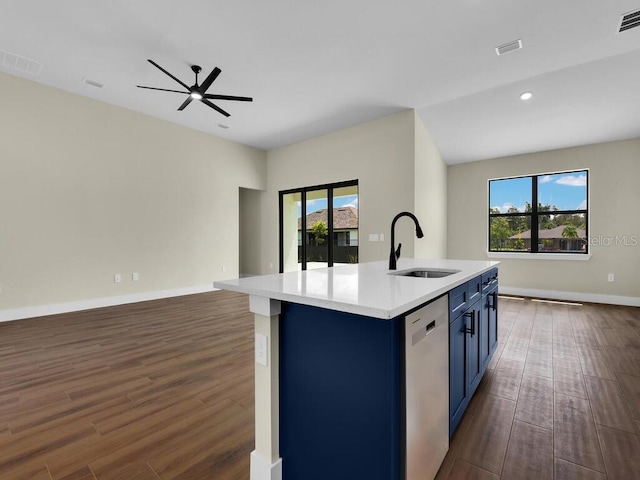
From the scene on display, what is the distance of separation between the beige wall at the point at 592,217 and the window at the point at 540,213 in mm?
145

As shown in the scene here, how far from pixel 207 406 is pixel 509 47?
430cm

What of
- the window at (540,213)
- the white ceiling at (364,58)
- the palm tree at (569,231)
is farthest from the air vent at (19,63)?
the palm tree at (569,231)

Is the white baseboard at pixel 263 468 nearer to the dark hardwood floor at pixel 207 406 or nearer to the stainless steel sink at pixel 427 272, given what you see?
the dark hardwood floor at pixel 207 406

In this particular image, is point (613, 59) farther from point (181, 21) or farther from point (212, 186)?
point (212, 186)

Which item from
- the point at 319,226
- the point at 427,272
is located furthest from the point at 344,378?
the point at 319,226

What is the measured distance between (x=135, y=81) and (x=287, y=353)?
438cm

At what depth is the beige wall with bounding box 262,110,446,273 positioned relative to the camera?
4.78 m

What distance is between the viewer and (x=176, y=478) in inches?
51.9

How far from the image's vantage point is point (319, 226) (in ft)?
20.5

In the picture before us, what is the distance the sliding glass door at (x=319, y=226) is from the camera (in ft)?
18.9

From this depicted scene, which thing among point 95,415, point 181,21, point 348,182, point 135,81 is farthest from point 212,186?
point 95,415

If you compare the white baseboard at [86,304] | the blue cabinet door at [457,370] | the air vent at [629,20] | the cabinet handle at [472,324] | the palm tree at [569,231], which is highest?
the air vent at [629,20]

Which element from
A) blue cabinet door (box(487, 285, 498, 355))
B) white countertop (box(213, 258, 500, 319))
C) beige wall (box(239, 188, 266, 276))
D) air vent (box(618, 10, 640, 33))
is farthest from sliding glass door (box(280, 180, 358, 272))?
white countertop (box(213, 258, 500, 319))

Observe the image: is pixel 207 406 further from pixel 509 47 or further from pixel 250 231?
pixel 250 231
